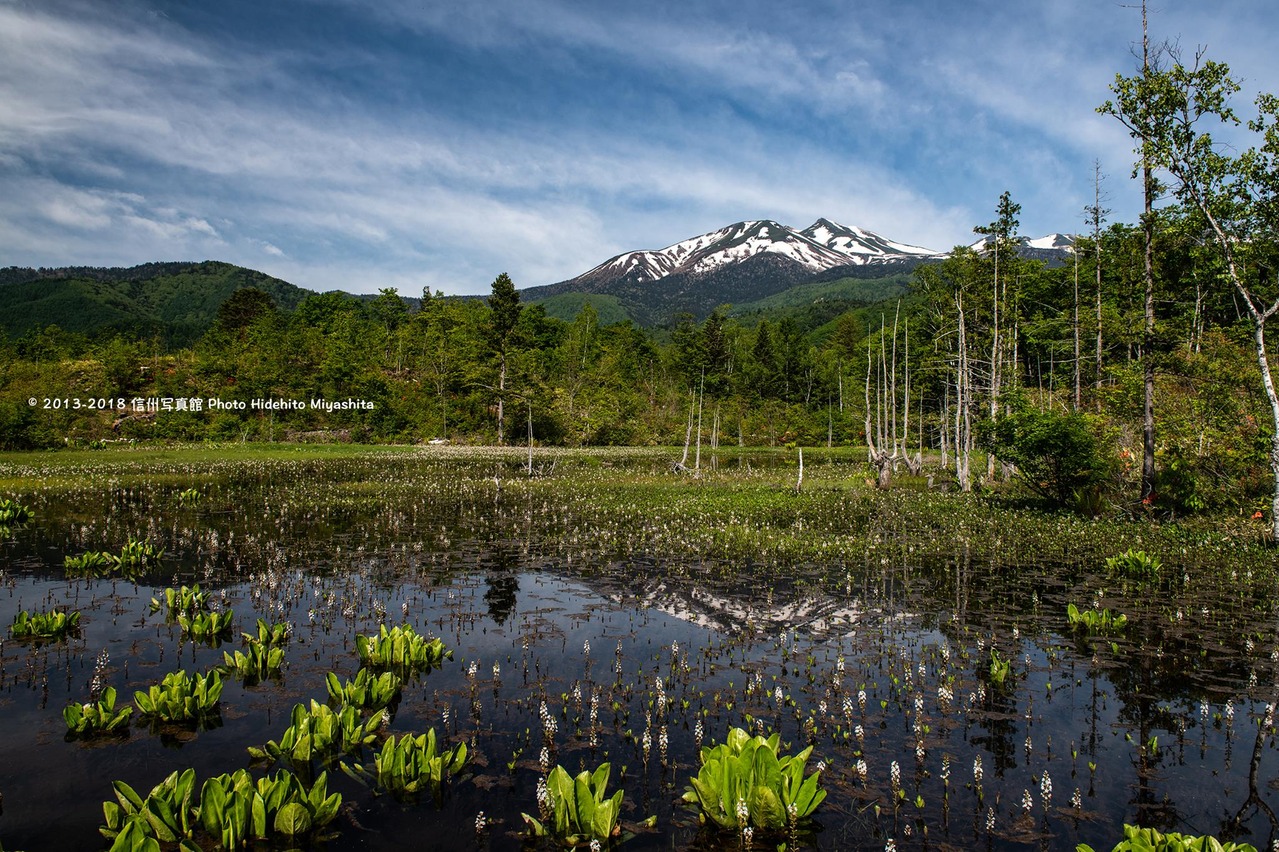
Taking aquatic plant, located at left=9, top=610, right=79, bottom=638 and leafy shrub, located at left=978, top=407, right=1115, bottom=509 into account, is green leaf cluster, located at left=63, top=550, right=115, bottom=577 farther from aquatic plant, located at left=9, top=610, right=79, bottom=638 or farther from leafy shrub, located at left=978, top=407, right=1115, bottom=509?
leafy shrub, located at left=978, top=407, right=1115, bottom=509

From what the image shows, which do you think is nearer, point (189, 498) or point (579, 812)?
point (579, 812)

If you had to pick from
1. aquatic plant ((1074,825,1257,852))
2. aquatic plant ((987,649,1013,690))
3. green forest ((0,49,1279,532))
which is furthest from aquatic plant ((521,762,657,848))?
green forest ((0,49,1279,532))

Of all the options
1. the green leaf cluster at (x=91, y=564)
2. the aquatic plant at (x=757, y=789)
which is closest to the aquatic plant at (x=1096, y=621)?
the aquatic plant at (x=757, y=789)

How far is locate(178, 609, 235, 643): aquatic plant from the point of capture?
979 centimetres

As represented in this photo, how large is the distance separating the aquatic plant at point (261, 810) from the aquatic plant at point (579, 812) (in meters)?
1.64

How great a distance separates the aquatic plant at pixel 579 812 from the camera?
5.21 metres

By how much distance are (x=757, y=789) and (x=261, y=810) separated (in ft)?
12.5

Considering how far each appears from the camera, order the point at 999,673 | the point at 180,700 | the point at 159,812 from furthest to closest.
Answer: the point at 999,673
the point at 180,700
the point at 159,812

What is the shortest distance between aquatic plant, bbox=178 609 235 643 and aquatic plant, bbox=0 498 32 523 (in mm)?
13854

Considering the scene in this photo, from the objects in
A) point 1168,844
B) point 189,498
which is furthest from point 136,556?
point 1168,844

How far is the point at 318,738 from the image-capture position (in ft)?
21.2

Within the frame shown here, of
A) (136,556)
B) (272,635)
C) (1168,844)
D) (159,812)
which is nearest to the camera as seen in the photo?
(1168,844)

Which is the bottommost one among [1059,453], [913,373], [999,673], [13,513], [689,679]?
[689,679]

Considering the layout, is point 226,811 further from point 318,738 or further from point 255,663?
point 255,663
